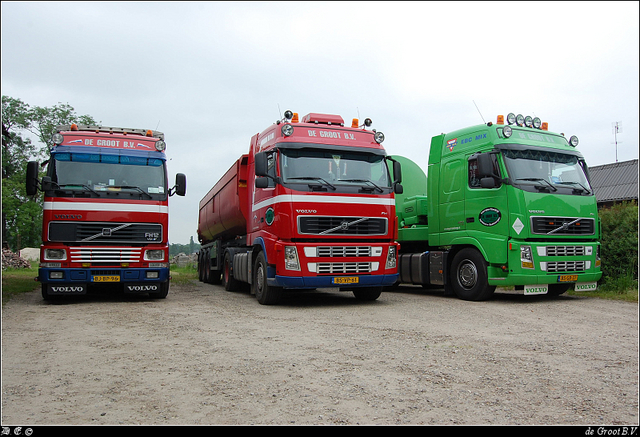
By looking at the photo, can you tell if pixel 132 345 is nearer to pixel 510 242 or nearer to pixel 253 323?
pixel 253 323

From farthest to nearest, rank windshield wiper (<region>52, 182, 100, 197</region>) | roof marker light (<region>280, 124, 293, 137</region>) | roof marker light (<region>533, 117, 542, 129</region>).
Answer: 1. roof marker light (<region>533, 117, 542, 129</region>)
2. windshield wiper (<region>52, 182, 100, 197</region>)
3. roof marker light (<region>280, 124, 293, 137</region>)

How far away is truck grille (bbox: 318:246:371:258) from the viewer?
10117 millimetres

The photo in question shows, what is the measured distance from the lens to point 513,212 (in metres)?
10.5

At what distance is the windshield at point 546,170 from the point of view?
35.2ft

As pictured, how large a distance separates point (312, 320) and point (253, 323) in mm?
1012

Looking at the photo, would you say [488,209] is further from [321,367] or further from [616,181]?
[616,181]

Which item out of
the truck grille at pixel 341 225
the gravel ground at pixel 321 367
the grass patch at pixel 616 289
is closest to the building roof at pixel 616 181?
the grass patch at pixel 616 289

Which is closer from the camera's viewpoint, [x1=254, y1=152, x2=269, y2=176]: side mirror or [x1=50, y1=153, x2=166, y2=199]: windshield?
[x1=254, y1=152, x2=269, y2=176]: side mirror

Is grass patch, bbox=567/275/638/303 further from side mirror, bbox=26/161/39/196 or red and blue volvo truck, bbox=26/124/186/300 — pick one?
side mirror, bbox=26/161/39/196

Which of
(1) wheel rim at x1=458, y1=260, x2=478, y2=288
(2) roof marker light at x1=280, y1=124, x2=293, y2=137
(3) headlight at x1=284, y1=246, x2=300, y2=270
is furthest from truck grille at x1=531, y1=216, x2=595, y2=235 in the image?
(2) roof marker light at x1=280, y1=124, x2=293, y2=137

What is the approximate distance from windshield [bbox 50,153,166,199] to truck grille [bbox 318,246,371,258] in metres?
3.95

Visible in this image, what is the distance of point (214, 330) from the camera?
7.62m

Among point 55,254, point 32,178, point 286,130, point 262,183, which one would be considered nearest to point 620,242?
point 286,130

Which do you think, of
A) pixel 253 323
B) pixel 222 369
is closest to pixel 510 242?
pixel 253 323
